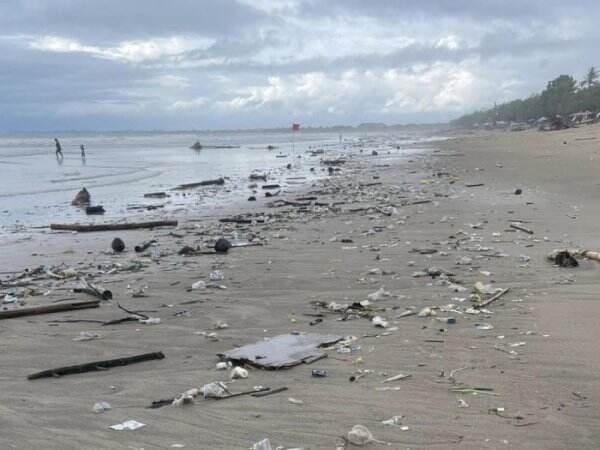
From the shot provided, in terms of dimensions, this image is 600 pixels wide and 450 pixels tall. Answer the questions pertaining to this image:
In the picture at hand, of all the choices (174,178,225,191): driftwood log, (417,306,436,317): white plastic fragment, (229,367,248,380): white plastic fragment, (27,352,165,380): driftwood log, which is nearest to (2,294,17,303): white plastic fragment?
(27,352,165,380): driftwood log

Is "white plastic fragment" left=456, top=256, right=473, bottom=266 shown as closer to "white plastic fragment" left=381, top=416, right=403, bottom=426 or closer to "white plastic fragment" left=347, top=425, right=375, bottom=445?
"white plastic fragment" left=381, top=416, right=403, bottom=426

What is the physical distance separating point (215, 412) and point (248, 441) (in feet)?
A: 1.56

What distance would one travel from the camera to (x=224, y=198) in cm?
2073

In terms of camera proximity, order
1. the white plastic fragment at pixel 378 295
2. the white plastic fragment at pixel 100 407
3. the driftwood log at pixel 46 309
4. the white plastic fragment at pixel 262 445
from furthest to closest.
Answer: the white plastic fragment at pixel 378 295, the driftwood log at pixel 46 309, the white plastic fragment at pixel 100 407, the white plastic fragment at pixel 262 445

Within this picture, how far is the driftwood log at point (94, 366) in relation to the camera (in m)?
4.98

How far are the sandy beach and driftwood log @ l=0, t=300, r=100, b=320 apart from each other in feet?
0.28

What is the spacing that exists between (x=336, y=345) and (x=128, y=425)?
6.80 feet

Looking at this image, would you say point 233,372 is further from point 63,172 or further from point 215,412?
point 63,172

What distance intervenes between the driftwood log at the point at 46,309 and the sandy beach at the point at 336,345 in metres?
0.09

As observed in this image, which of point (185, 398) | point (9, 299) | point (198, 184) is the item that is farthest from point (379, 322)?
point (198, 184)

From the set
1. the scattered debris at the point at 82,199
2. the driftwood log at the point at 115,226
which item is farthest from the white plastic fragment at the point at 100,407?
the scattered debris at the point at 82,199

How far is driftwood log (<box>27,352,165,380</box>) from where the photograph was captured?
196 inches

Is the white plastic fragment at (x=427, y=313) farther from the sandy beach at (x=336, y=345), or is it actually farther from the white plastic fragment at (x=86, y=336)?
the white plastic fragment at (x=86, y=336)

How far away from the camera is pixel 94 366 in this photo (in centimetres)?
509
